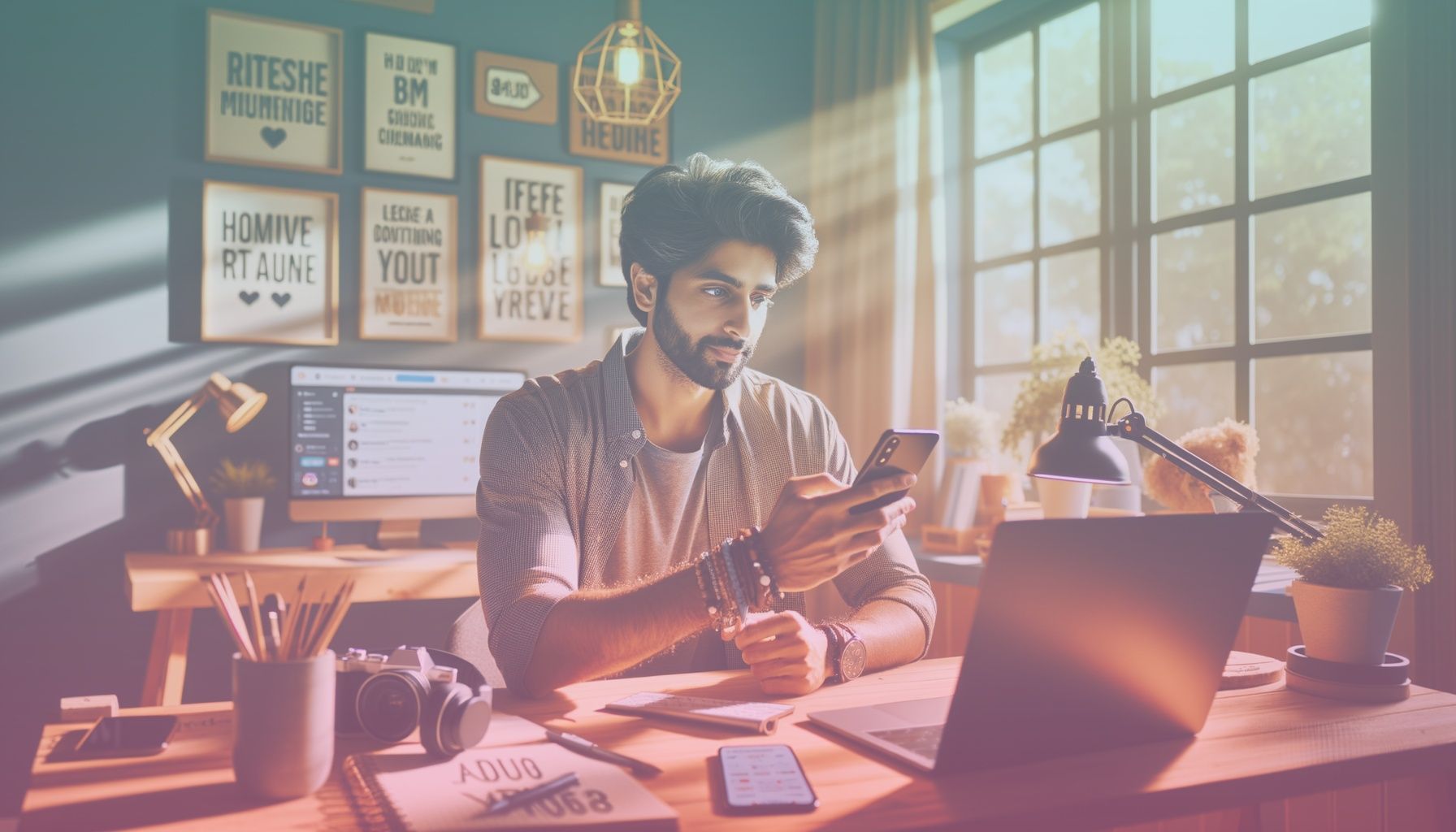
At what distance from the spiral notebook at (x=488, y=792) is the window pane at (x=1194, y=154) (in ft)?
8.17

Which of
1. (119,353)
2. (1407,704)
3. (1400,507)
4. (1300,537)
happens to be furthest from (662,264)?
(119,353)

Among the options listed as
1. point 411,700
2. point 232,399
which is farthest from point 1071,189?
point 411,700

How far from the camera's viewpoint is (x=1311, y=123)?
2.46 meters

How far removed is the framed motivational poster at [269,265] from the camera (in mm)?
2941

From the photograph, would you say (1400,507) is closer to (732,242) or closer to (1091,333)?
(1091,333)

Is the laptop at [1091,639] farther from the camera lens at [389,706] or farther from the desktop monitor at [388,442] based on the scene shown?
the desktop monitor at [388,442]

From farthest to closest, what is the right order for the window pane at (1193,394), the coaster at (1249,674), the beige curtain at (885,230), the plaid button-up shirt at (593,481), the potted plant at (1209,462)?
the beige curtain at (885,230) → the window pane at (1193,394) → the potted plant at (1209,462) → the plaid button-up shirt at (593,481) → the coaster at (1249,674)

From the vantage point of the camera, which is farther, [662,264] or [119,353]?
[119,353]

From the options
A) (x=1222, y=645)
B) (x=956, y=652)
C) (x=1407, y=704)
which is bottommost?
(x=956, y=652)

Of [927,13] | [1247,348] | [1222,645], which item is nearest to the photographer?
[1222,645]

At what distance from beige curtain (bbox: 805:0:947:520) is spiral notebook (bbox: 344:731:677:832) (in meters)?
2.49

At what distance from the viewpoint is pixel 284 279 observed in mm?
3037

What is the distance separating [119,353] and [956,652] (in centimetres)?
246

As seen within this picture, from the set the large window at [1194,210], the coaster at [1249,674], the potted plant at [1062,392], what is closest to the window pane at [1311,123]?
the large window at [1194,210]
